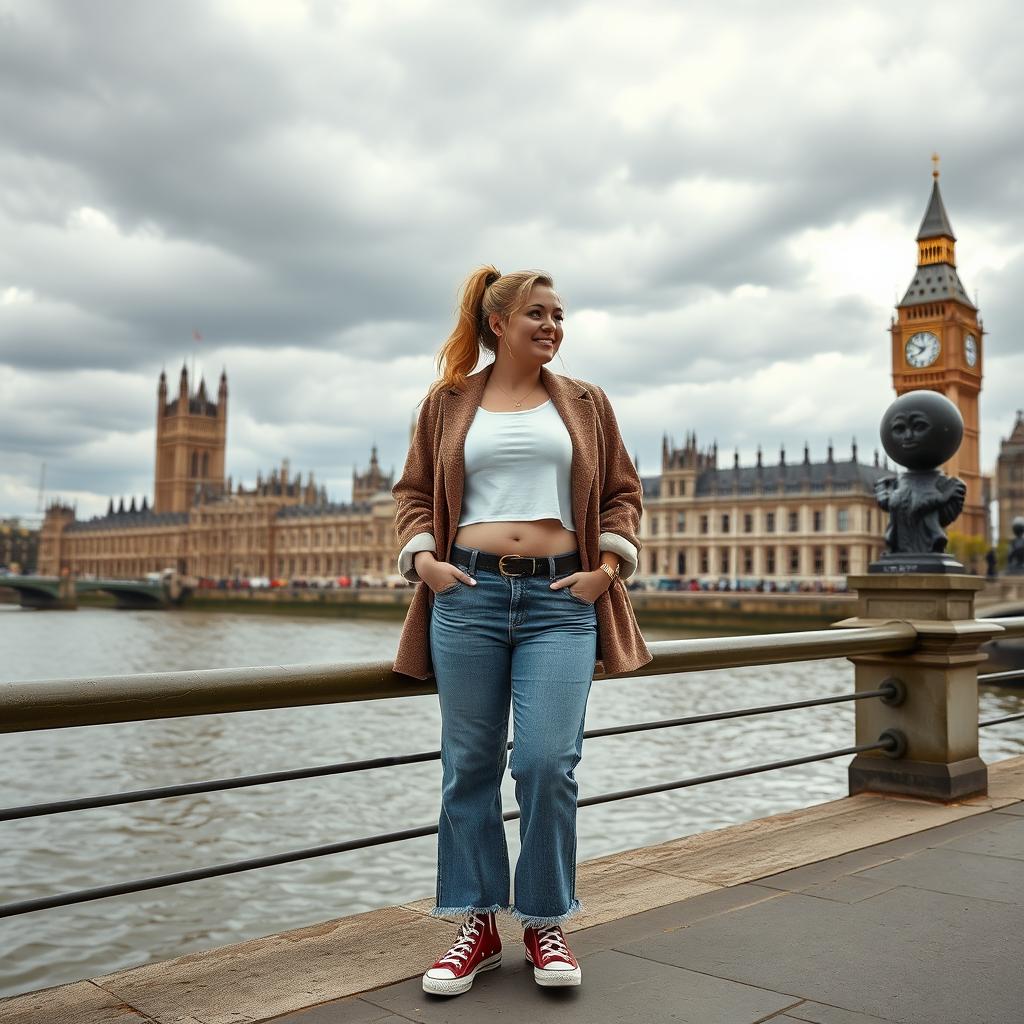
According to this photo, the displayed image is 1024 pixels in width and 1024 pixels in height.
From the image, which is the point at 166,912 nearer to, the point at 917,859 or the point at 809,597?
the point at 917,859

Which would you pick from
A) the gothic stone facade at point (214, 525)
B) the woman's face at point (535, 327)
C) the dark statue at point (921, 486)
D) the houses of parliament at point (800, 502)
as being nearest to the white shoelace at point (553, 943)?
the woman's face at point (535, 327)

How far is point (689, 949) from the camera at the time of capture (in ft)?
8.40

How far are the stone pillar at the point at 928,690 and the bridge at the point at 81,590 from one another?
67.7 meters

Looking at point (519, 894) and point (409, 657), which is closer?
point (519, 894)

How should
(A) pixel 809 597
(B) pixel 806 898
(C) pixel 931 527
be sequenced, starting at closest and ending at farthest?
(B) pixel 806 898 → (C) pixel 931 527 → (A) pixel 809 597

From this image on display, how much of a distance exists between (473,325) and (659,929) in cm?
159

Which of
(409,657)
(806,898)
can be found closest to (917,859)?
(806,898)

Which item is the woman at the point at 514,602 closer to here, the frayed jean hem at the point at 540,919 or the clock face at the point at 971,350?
the frayed jean hem at the point at 540,919

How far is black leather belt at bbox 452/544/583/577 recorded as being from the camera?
2.39 metres

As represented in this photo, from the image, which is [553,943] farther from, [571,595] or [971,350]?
[971,350]

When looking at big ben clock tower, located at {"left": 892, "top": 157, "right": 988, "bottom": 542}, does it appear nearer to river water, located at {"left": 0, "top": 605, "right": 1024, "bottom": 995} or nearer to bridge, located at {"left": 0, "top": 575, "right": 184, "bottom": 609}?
bridge, located at {"left": 0, "top": 575, "right": 184, "bottom": 609}

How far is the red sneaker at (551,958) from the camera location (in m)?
2.28

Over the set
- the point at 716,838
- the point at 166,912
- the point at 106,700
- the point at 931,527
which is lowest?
the point at 166,912

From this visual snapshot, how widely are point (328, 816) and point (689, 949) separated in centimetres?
708
